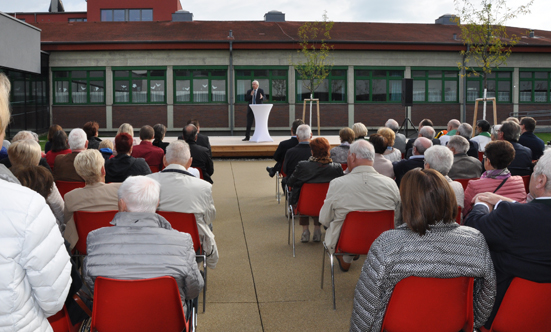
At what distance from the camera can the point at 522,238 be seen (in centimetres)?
230

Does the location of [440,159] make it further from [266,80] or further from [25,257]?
[266,80]

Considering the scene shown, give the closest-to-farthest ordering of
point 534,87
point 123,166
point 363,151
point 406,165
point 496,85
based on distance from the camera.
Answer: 1. point 363,151
2. point 123,166
3. point 406,165
4. point 496,85
5. point 534,87

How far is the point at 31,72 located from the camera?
1878 cm

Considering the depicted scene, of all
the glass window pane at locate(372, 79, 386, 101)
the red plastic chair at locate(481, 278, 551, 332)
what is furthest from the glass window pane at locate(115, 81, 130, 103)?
the red plastic chair at locate(481, 278, 551, 332)

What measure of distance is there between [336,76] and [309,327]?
1933 centimetres

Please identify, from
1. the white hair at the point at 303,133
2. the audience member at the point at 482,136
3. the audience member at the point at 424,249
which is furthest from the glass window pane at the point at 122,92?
the audience member at the point at 424,249

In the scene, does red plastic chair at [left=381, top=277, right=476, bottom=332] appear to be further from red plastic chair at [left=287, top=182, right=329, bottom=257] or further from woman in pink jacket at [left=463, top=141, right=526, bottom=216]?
red plastic chair at [left=287, top=182, right=329, bottom=257]

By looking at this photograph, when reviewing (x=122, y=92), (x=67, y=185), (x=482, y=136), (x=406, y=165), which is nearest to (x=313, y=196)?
(x=406, y=165)

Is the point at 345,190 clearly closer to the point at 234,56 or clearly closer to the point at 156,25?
the point at 234,56

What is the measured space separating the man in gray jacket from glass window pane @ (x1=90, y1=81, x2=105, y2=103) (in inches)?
796

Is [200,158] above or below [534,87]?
below

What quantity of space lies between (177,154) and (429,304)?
2472 millimetres

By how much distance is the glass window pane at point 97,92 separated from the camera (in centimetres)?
2127

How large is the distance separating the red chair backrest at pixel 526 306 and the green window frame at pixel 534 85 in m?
23.2
